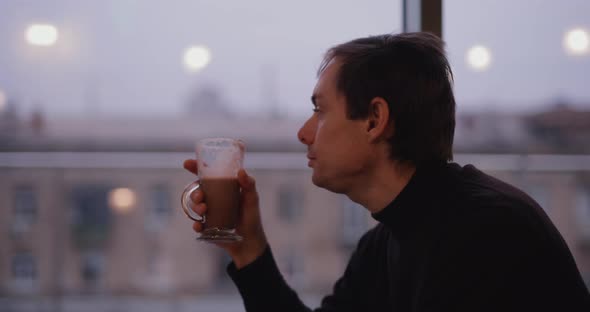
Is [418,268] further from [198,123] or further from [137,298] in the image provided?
[137,298]

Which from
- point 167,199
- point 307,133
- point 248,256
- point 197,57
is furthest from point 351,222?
point 307,133

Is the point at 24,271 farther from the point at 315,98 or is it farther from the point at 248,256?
the point at 315,98

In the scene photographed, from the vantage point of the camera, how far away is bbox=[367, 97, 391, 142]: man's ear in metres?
1.19

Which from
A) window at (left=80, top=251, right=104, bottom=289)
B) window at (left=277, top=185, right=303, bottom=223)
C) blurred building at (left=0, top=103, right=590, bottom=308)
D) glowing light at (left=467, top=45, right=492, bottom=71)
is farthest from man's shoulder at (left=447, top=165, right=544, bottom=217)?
window at (left=80, top=251, right=104, bottom=289)

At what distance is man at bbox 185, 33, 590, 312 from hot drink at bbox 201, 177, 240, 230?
27 millimetres

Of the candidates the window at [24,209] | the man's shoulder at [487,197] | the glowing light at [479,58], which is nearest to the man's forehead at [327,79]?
the man's shoulder at [487,197]

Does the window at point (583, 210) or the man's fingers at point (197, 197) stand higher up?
the man's fingers at point (197, 197)

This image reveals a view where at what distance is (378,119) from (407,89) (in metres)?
0.08

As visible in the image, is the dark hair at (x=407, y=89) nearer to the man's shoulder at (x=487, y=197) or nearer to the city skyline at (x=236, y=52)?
the man's shoulder at (x=487, y=197)

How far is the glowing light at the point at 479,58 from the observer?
2.17 m

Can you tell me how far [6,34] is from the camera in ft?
7.44

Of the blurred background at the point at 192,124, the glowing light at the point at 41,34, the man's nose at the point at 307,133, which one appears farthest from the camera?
the glowing light at the point at 41,34

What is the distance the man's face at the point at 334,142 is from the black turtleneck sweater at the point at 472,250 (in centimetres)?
10

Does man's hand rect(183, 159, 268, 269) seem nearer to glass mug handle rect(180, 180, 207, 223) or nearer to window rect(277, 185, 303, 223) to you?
glass mug handle rect(180, 180, 207, 223)
